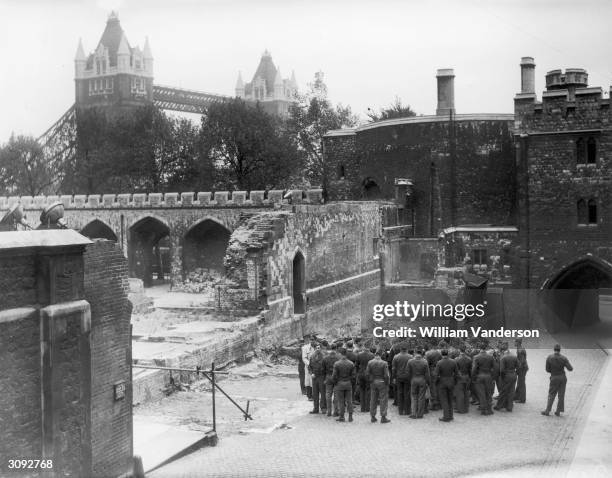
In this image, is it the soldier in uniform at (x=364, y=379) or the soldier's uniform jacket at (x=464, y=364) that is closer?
the soldier's uniform jacket at (x=464, y=364)

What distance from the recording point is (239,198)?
124ft

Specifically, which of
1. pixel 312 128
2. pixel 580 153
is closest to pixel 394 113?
pixel 312 128

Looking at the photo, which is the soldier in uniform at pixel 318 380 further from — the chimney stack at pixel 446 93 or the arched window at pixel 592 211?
the chimney stack at pixel 446 93

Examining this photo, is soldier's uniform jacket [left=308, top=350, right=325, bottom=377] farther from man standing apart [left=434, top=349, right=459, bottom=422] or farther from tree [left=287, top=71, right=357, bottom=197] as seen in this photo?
tree [left=287, top=71, right=357, bottom=197]

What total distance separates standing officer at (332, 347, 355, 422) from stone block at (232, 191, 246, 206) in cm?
2517

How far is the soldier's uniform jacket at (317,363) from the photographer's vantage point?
13.5 m

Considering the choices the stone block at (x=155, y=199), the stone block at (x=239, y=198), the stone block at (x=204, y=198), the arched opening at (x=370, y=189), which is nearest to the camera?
the arched opening at (x=370, y=189)

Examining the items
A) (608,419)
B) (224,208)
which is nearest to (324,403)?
(608,419)

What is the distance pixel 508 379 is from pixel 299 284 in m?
12.0

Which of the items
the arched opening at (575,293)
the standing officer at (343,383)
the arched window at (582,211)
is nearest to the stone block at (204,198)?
the arched opening at (575,293)

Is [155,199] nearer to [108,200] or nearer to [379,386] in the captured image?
[108,200]

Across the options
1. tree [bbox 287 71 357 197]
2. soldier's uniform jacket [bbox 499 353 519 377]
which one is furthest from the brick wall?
tree [bbox 287 71 357 197]

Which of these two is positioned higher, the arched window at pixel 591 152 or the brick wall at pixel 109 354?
the arched window at pixel 591 152

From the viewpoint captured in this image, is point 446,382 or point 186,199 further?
point 186,199
